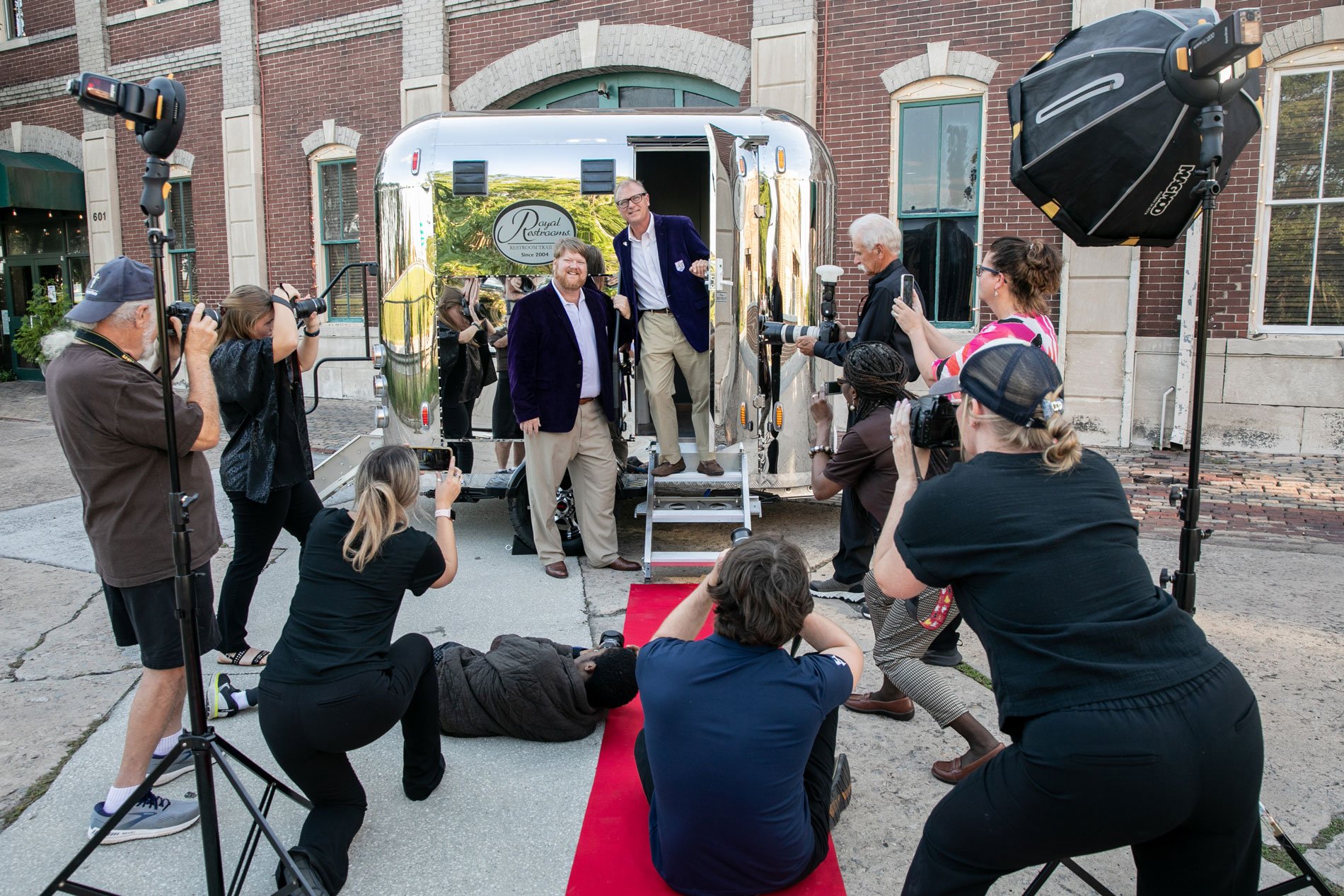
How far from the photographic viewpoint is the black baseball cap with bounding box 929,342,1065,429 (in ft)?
6.84

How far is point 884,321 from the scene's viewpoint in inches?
207

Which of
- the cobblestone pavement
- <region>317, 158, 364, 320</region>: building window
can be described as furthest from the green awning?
the cobblestone pavement

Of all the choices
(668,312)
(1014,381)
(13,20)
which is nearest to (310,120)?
(13,20)

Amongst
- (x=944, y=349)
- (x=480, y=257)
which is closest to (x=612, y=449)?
(x=480, y=257)

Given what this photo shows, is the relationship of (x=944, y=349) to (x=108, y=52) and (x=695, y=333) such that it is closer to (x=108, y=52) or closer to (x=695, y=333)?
(x=695, y=333)

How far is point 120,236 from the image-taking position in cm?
1702

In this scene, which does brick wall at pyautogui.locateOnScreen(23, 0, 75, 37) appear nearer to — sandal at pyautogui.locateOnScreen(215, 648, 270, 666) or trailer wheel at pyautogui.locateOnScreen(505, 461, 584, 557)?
trailer wheel at pyautogui.locateOnScreen(505, 461, 584, 557)

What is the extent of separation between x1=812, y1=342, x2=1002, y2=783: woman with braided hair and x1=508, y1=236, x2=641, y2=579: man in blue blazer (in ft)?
5.73

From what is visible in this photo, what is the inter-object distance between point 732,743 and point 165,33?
17718mm

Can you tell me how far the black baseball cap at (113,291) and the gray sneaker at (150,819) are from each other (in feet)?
5.30

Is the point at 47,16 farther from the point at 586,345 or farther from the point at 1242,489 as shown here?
the point at 1242,489

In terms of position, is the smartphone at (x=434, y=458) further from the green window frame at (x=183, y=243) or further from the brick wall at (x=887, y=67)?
the green window frame at (x=183, y=243)

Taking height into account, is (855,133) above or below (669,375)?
above

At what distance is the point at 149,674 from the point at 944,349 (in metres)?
3.71
